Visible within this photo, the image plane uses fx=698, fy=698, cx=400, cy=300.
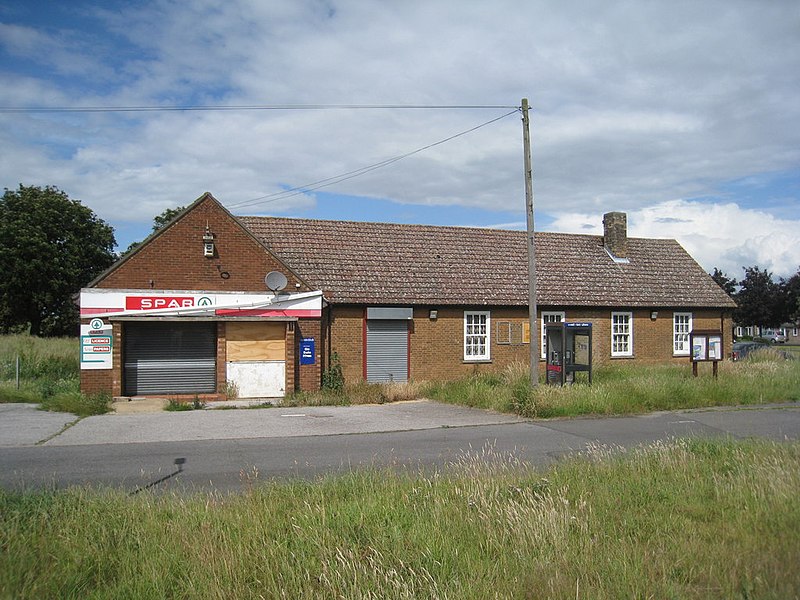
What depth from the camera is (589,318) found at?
26594 mm

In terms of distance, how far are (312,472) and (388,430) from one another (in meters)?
5.14

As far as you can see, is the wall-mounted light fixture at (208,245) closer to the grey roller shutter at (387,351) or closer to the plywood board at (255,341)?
the plywood board at (255,341)

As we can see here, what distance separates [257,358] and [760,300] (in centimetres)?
6805

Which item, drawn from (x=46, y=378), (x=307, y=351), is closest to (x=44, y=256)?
(x=46, y=378)

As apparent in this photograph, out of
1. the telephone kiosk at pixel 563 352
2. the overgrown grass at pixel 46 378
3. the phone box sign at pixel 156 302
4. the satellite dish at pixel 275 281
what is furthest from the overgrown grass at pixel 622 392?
the overgrown grass at pixel 46 378

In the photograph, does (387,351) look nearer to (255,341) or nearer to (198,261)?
(255,341)

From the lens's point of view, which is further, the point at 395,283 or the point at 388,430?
the point at 395,283

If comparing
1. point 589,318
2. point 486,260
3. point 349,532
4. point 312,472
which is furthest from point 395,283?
point 349,532

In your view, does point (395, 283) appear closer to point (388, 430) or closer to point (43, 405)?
point (388, 430)

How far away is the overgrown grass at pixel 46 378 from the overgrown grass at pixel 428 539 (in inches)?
466

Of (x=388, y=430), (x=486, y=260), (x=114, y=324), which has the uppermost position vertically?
(x=486, y=260)

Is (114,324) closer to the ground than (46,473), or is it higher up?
higher up

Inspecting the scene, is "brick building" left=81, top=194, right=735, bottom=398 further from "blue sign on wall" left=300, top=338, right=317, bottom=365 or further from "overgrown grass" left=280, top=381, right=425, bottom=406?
"overgrown grass" left=280, top=381, right=425, bottom=406

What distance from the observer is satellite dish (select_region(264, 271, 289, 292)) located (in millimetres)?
19781
